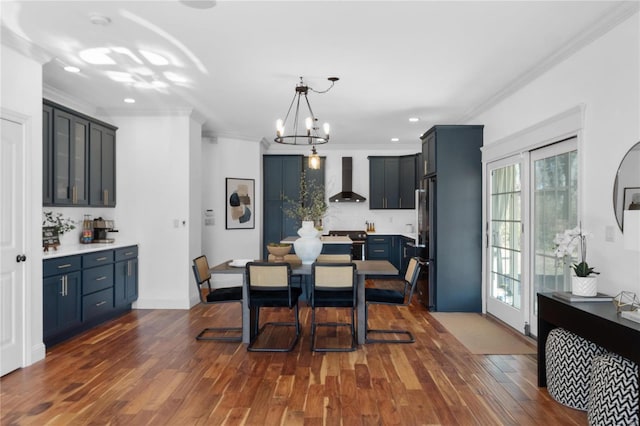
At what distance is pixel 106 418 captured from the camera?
8.83 ft

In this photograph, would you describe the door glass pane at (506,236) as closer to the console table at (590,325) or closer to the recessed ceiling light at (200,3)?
the console table at (590,325)

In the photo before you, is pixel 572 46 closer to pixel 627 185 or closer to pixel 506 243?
pixel 627 185

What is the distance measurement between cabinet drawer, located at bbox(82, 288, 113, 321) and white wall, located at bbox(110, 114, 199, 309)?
2.58 ft

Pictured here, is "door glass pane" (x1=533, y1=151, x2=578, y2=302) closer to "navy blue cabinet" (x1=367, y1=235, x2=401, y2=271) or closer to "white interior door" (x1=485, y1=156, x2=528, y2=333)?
"white interior door" (x1=485, y1=156, x2=528, y2=333)

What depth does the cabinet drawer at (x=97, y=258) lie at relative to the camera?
4.61 meters

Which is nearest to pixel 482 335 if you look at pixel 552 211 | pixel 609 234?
pixel 552 211

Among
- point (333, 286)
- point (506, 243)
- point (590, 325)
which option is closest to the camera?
point (590, 325)

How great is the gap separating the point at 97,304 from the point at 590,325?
473 cm

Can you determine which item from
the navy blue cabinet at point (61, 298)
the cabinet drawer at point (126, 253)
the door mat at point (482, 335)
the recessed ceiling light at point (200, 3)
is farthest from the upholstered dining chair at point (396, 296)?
the cabinet drawer at point (126, 253)

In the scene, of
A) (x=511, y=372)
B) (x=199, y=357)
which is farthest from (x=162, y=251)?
(x=511, y=372)

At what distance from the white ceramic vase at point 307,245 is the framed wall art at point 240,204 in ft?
11.2

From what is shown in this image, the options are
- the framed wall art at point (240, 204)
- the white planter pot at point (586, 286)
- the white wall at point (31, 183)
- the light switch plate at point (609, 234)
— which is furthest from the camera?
the framed wall art at point (240, 204)

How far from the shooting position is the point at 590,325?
2566mm

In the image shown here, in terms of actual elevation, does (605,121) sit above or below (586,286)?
above
